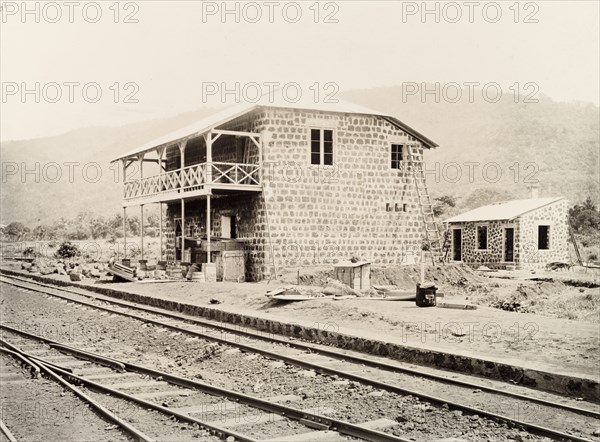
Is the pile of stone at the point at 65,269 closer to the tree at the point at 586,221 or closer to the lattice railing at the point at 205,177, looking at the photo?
the lattice railing at the point at 205,177

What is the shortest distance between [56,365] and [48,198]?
9513 cm

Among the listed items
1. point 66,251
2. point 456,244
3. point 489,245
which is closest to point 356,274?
point 489,245

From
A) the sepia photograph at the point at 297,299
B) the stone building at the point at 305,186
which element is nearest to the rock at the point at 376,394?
the sepia photograph at the point at 297,299

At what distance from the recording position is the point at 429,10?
53.3 feet

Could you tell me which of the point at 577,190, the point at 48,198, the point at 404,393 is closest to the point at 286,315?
the point at 404,393

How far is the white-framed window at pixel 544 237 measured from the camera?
1266 inches

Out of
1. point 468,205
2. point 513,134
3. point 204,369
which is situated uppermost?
point 513,134

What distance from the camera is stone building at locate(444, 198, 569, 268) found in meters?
31.2

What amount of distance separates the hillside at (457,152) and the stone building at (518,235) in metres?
19.3

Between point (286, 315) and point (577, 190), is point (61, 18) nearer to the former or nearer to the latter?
point (286, 315)

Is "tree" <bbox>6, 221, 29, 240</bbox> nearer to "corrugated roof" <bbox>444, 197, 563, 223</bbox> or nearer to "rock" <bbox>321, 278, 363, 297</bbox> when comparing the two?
"corrugated roof" <bbox>444, 197, 563, 223</bbox>

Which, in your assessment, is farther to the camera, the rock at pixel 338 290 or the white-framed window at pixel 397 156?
the white-framed window at pixel 397 156

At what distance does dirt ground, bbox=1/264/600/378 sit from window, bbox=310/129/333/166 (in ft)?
15.4

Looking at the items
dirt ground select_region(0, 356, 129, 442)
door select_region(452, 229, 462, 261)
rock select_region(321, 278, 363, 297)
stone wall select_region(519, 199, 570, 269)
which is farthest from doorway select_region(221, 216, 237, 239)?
dirt ground select_region(0, 356, 129, 442)
